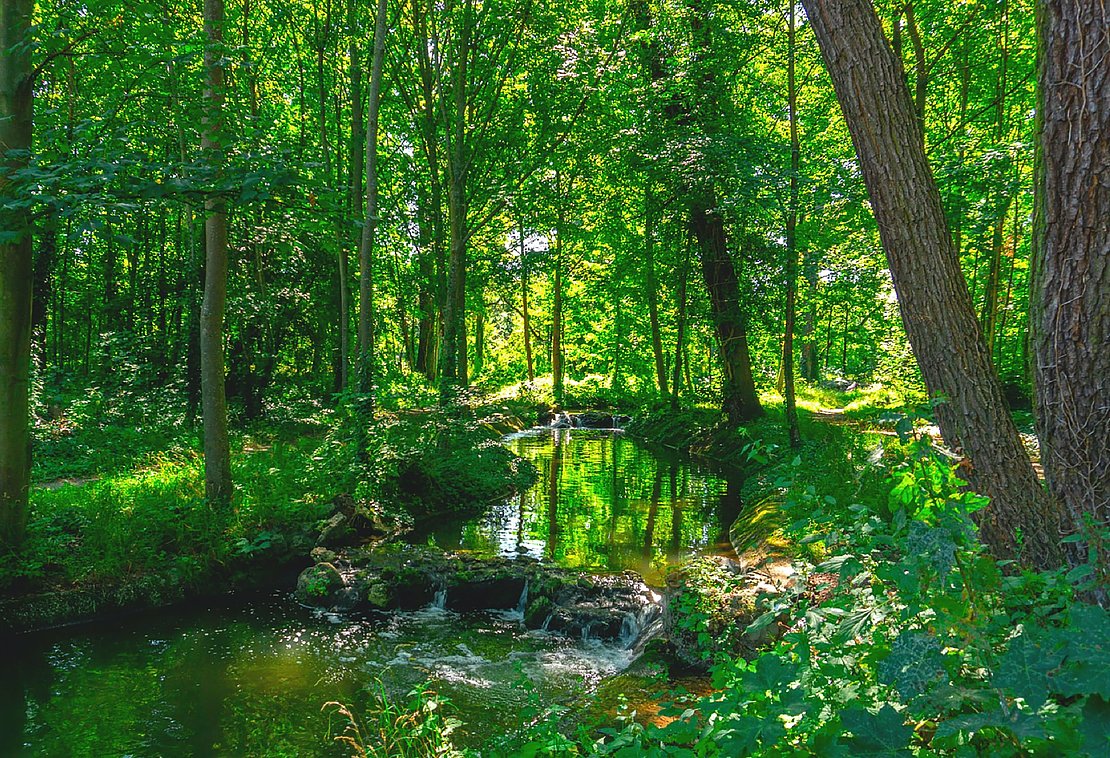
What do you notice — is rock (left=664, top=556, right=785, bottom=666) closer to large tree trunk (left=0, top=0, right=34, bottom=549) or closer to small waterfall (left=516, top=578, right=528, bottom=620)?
small waterfall (left=516, top=578, right=528, bottom=620)

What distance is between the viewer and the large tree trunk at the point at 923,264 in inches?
139

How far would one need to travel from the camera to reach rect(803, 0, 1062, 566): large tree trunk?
139 inches

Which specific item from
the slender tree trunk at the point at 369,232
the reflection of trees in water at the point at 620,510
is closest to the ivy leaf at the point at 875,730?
the reflection of trees in water at the point at 620,510

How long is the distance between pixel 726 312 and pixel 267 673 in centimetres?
1163

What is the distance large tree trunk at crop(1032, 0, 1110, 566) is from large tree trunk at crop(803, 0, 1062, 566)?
0.26m

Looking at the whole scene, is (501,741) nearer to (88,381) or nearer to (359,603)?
(359,603)

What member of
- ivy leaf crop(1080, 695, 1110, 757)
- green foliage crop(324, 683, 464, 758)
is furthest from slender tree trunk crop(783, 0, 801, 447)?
ivy leaf crop(1080, 695, 1110, 757)

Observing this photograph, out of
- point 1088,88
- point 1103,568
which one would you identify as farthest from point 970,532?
point 1088,88

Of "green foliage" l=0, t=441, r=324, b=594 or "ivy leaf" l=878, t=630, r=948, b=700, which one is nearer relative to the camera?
"ivy leaf" l=878, t=630, r=948, b=700

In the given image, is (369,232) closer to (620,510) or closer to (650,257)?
(620,510)

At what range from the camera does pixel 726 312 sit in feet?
48.7

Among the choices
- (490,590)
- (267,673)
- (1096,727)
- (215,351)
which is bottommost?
(267,673)

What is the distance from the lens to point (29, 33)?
18.4 ft

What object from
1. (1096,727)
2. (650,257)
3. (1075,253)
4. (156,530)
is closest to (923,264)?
(1075,253)
